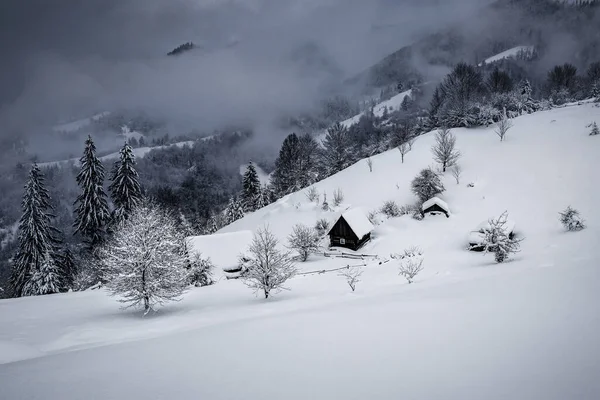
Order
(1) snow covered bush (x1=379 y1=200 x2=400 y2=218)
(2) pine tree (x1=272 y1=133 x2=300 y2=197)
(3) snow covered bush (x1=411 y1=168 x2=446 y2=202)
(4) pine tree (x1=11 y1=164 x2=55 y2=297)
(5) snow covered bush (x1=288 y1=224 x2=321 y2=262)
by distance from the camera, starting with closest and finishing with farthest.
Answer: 1. (4) pine tree (x1=11 y1=164 x2=55 y2=297)
2. (5) snow covered bush (x1=288 y1=224 x2=321 y2=262)
3. (3) snow covered bush (x1=411 y1=168 x2=446 y2=202)
4. (1) snow covered bush (x1=379 y1=200 x2=400 y2=218)
5. (2) pine tree (x1=272 y1=133 x2=300 y2=197)

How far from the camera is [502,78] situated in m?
84.8

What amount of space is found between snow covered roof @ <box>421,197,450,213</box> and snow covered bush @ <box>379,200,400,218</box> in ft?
14.0

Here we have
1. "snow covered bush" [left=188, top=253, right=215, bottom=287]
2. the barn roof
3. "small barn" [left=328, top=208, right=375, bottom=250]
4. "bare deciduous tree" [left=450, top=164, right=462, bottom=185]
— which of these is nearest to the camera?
"snow covered bush" [left=188, top=253, right=215, bottom=287]

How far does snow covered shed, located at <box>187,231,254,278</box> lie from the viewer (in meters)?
36.8

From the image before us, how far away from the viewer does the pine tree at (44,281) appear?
1171 inches

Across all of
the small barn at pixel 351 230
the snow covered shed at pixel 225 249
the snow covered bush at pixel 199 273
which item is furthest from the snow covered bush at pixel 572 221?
the snow covered bush at pixel 199 273

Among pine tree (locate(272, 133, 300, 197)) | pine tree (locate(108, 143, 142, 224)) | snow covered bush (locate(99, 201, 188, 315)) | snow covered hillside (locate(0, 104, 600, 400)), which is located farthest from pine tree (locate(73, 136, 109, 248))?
pine tree (locate(272, 133, 300, 197))

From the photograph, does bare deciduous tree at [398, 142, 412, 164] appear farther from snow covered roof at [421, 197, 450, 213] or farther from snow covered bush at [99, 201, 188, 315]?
snow covered bush at [99, 201, 188, 315]

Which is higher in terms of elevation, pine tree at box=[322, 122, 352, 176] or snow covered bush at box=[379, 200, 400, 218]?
pine tree at box=[322, 122, 352, 176]

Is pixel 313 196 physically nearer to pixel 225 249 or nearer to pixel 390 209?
pixel 390 209

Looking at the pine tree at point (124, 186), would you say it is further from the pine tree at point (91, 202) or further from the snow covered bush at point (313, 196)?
the snow covered bush at point (313, 196)

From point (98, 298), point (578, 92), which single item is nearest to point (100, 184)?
point (98, 298)

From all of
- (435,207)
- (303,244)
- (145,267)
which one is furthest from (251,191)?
(145,267)

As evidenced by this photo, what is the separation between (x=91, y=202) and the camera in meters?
34.4
